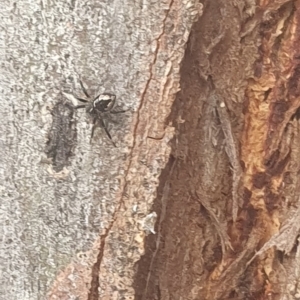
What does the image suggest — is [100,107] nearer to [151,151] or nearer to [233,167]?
[151,151]

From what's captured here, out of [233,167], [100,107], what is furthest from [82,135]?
[233,167]

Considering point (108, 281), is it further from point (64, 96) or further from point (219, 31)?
point (219, 31)

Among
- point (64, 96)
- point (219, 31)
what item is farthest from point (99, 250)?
point (219, 31)
